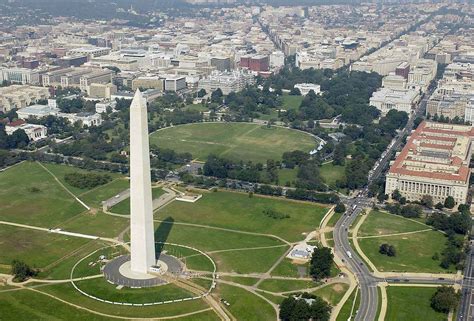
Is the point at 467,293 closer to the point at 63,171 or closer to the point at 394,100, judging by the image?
the point at 63,171

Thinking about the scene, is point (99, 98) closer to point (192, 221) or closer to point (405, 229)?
point (192, 221)

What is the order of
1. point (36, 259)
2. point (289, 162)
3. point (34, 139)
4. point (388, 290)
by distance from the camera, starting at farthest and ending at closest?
point (34, 139) → point (289, 162) → point (36, 259) → point (388, 290)

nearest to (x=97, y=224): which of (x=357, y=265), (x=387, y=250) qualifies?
(x=357, y=265)

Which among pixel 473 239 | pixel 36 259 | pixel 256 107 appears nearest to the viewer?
pixel 36 259

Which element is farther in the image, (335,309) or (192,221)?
(192,221)

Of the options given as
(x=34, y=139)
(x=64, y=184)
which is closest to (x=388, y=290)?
(x=64, y=184)
